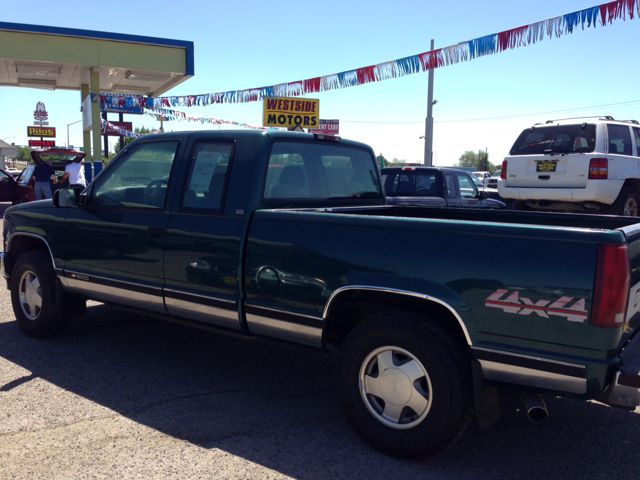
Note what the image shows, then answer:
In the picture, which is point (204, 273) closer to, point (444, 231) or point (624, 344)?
point (444, 231)

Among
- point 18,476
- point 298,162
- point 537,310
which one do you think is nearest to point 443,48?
point 298,162

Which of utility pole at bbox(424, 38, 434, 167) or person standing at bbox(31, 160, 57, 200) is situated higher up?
utility pole at bbox(424, 38, 434, 167)

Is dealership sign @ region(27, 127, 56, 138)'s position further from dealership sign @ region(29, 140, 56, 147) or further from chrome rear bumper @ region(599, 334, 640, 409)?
chrome rear bumper @ region(599, 334, 640, 409)

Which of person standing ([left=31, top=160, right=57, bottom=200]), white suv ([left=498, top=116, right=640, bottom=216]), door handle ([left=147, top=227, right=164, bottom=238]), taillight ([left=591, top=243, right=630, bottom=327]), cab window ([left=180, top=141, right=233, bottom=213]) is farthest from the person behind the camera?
person standing ([left=31, top=160, right=57, bottom=200])

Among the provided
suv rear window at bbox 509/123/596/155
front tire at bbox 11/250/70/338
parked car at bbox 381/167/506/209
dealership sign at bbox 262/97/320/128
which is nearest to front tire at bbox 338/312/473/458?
front tire at bbox 11/250/70/338

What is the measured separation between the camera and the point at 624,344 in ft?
9.52

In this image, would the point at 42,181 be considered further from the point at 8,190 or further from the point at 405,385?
the point at 405,385

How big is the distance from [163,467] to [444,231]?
1.94 m

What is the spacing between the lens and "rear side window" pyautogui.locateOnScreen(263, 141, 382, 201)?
417cm

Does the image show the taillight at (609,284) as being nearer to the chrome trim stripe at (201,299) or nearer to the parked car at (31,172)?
the chrome trim stripe at (201,299)

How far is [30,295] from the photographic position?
546cm

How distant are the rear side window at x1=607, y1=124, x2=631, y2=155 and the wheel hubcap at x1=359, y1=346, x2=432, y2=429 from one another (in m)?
8.73

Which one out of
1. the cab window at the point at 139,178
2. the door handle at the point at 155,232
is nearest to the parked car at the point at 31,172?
the cab window at the point at 139,178

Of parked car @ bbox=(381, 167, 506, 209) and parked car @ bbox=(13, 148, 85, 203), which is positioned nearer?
parked car @ bbox=(381, 167, 506, 209)
